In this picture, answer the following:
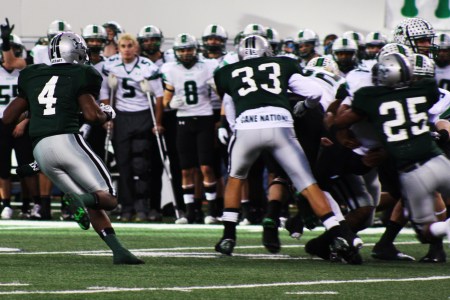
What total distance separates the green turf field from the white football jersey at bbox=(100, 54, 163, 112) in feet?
8.78

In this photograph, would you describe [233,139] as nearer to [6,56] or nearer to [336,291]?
[336,291]

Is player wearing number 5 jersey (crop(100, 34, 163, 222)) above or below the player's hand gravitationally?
below

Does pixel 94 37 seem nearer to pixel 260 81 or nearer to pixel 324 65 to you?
pixel 324 65

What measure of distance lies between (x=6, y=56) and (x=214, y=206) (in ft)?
8.63

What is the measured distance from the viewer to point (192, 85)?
1235 centimetres

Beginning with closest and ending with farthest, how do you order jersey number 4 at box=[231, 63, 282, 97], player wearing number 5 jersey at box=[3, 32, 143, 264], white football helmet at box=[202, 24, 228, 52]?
1. player wearing number 5 jersey at box=[3, 32, 143, 264]
2. jersey number 4 at box=[231, 63, 282, 97]
3. white football helmet at box=[202, 24, 228, 52]

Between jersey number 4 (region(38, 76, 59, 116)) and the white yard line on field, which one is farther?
jersey number 4 (region(38, 76, 59, 116))

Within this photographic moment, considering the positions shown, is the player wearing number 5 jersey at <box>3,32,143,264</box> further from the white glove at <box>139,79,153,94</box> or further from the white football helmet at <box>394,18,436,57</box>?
the white glove at <box>139,79,153,94</box>

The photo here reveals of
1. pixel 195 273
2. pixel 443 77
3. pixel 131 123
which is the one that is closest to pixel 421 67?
pixel 195 273

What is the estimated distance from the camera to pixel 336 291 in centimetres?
622

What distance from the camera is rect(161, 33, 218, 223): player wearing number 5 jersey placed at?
40.2ft

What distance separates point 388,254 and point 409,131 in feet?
4.38

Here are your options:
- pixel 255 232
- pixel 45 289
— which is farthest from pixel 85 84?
pixel 255 232

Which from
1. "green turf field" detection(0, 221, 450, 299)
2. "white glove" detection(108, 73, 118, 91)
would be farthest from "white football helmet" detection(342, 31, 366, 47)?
"green turf field" detection(0, 221, 450, 299)
